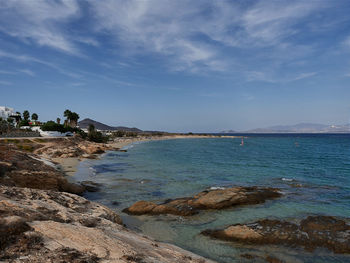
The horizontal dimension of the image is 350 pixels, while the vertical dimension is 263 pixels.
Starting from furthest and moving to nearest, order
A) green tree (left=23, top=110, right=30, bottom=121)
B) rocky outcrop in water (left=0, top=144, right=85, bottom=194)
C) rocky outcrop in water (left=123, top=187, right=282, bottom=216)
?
green tree (left=23, top=110, right=30, bottom=121), rocky outcrop in water (left=123, top=187, right=282, bottom=216), rocky outcrop in water (left=0, top=144, right=85, bottom=194)

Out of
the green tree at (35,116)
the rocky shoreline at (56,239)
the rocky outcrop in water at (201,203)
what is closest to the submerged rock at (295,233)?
the rocky outcrop in water at (201,203)

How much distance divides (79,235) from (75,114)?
385 ft

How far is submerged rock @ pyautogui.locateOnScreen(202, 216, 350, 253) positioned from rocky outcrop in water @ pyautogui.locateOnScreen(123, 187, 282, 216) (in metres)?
3.20

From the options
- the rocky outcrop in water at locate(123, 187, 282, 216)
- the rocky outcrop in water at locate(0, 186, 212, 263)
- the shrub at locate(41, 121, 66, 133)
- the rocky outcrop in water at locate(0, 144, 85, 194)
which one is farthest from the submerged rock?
the shrub at locate(41, 121, 66, 133)

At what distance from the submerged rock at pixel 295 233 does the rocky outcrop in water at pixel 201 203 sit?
10.5 ft

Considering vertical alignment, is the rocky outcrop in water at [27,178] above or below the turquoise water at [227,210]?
above

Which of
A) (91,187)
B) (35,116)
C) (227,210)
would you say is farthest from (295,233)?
(35,116)

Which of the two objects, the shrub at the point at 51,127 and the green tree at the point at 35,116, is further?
the green tree at the point at 35,116

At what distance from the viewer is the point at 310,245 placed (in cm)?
1052

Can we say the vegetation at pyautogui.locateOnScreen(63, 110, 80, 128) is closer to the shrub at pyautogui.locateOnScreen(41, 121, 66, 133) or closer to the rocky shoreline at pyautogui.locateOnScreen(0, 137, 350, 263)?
the shrub at pyautogui.locateOnScreen(41, 121, 66, 133)

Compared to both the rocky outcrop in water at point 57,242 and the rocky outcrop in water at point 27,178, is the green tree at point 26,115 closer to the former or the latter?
the rocky outcrop in water at point 27,178

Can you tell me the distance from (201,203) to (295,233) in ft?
19.9

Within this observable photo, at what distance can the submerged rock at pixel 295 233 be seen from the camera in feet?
35.0

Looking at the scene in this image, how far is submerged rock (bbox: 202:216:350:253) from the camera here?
1066 cm
